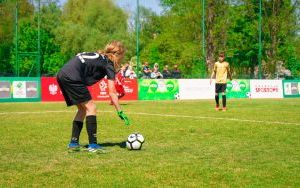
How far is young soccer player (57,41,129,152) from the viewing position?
7.70m

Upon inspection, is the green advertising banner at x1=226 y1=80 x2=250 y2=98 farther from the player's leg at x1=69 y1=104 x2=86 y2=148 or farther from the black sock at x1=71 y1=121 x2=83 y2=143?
the black sock at x1=71 y1=121 x2=83 y2=143

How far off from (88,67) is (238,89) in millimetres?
26240

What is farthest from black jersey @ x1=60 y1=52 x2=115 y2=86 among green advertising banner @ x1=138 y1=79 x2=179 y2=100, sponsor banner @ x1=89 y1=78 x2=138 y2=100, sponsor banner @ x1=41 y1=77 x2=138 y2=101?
green advertising banner @ x1=138 y1=79 x2=179 y2=100

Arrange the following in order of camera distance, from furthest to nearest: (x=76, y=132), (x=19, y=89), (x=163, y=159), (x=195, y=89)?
(x=195, y=89)
(x=19, y=89)
(x=76, y=132)
(x=163, y=159)

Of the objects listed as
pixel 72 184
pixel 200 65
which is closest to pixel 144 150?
pixel 72 184

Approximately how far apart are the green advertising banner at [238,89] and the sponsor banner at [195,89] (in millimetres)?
1410

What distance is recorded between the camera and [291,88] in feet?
117

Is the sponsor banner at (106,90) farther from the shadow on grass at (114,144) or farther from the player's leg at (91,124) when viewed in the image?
the player's leg at (91,124)

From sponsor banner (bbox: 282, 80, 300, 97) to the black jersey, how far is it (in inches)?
1134

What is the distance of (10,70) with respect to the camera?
28.8m

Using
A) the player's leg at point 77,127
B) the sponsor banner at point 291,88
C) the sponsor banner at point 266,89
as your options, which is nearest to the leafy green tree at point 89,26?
the sponsor banner at point 291,88

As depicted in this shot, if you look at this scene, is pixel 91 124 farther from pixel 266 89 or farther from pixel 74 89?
pixel 266 89

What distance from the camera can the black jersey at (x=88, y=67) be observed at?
770cm

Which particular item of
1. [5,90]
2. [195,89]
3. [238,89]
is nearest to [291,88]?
[238,89]
